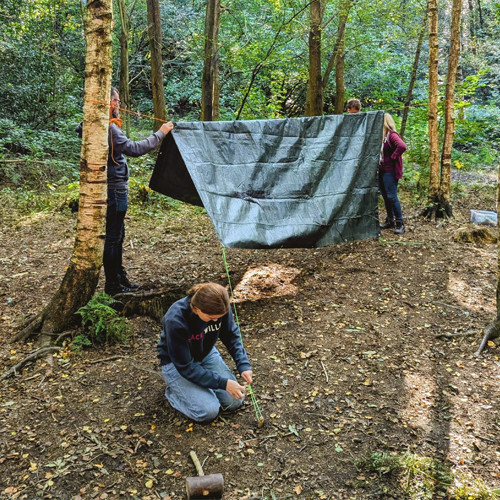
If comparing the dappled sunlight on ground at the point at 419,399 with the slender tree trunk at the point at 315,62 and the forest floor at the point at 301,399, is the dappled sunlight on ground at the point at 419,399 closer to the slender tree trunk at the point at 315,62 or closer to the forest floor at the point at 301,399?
the forest floor at the point at 301,399

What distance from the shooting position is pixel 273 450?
270cm

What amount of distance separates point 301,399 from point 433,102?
5272 mm

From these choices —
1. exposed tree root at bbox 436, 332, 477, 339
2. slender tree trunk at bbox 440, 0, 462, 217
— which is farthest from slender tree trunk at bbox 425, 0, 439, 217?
exposed tree root at bbox 436, 332, 477, 339

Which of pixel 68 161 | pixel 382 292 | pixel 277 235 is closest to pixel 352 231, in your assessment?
pixel 382 292

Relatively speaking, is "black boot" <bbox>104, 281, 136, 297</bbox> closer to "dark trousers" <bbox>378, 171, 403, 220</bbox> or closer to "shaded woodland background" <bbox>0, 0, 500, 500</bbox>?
A: "shaded woodland background" <bbox>0, 0, 500, 500</bbox>

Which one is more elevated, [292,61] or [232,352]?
[292,61]

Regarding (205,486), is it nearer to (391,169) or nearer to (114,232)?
(114,232)

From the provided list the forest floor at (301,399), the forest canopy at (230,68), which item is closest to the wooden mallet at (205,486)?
the forest floor at (301,399)

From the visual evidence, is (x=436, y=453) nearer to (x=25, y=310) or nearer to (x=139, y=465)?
(x=139, y=465)

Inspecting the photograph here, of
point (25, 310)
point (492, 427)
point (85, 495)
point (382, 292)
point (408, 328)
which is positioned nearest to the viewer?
point (85, 495)

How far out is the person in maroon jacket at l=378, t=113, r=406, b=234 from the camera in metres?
5.64

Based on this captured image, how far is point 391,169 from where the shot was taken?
5930mm

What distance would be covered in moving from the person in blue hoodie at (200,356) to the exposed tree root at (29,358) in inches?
43.8

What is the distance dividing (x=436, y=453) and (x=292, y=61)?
32.1 ft
